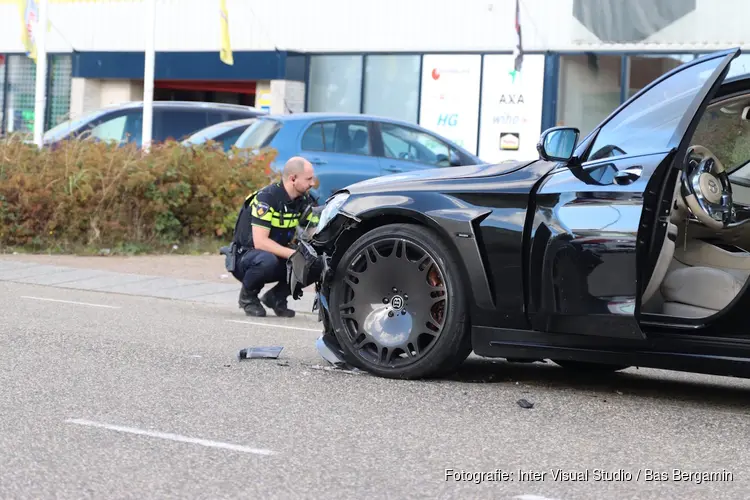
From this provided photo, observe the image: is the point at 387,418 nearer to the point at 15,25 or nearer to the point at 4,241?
the point at 4,241

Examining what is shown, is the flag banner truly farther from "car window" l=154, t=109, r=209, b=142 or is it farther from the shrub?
the shrub

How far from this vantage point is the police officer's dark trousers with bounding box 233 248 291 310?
9.96 m

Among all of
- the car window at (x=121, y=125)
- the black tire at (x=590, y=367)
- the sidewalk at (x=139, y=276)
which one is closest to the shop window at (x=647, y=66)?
the car window at (x=121, y=125)

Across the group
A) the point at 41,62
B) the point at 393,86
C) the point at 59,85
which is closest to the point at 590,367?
the point at 41,62

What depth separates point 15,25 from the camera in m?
33.2

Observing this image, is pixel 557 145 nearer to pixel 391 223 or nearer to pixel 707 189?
pixel 707 189

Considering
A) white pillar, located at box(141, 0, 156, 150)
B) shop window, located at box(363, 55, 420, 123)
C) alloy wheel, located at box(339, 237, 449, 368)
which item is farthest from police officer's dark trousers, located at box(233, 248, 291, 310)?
shop window, located at box(363, 55, 420, 123)

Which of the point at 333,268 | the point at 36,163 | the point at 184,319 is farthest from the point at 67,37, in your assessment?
the point at 333,268

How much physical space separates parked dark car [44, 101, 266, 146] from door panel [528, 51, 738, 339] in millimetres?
13785

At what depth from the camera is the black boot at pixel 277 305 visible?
10297 mm

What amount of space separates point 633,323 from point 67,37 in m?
28.1

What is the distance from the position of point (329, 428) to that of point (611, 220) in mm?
1614

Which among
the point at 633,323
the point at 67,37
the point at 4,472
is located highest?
the point at 67,37

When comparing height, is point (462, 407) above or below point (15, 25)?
below
